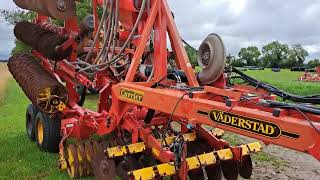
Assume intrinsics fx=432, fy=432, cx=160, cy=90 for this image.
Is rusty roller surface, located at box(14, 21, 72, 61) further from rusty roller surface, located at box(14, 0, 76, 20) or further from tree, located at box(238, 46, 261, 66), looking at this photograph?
tree, located at box(238, 46, 261, 66)

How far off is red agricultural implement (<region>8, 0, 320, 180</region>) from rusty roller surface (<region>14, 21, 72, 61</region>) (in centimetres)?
2

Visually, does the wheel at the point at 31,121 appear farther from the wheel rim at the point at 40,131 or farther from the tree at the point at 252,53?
the tree at the point at 252,53

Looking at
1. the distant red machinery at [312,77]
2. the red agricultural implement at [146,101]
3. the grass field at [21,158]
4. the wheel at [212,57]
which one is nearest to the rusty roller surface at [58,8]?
the red agricultural implement at [146,101]

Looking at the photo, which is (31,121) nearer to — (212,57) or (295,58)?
(212,57)

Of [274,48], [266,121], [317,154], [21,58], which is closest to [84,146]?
[21,58]

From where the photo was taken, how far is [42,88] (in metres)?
5.86

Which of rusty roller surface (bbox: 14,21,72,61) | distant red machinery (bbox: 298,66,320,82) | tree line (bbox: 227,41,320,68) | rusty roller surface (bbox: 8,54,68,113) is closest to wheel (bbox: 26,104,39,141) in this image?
rusty roller surface (bbox: 8,54,68,113)

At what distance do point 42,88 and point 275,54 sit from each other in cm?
6765

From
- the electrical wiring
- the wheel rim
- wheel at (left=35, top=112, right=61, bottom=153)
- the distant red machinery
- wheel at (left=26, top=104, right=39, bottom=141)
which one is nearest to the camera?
the electrical wiring

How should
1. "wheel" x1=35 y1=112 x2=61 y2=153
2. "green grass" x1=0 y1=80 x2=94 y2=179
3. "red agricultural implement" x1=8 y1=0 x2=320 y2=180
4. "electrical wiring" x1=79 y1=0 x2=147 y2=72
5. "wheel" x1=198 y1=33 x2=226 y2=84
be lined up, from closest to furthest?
"red agricultural implement" x1=8 y1=0 x2=320 y2=180, "wheel" x1=198 y1=33 x2=226 y2=84, "electrical wiring" x1=79 y1=0 x2=147 y2=72, "green grass" x1=0 y1=80 x2=94 y2=179, "wheel" x1=35 y1=112 x2=61 y2=153

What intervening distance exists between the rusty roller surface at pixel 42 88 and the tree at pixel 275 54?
58177mm

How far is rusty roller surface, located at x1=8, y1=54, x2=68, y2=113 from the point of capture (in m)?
5.89

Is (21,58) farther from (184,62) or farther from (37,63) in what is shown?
(184,62)

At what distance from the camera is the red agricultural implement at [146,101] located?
11.0 ft
